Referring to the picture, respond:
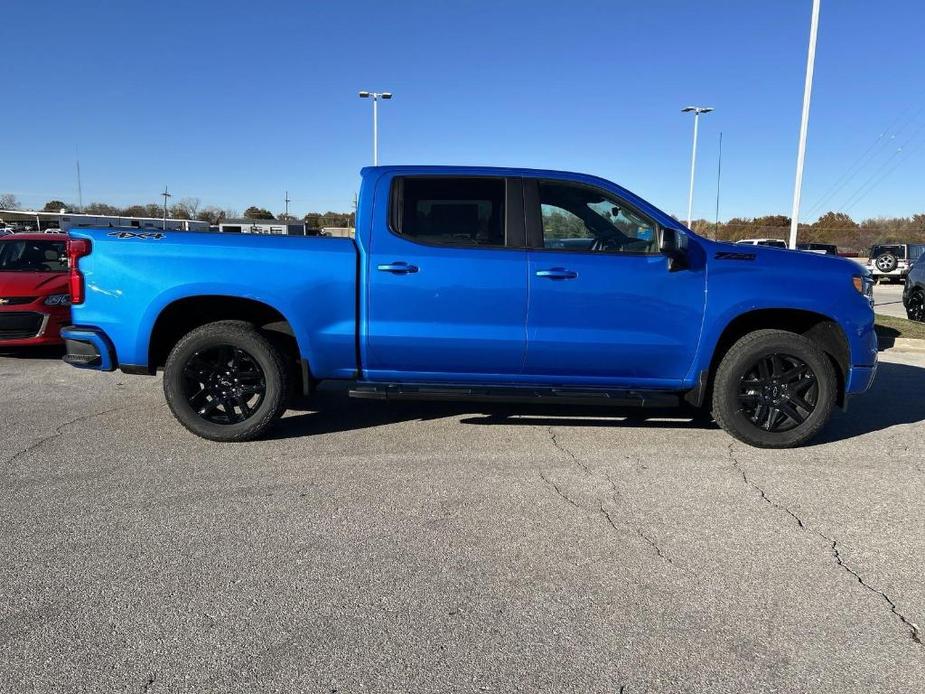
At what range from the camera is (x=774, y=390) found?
470 centimetres

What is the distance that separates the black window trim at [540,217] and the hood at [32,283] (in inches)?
245

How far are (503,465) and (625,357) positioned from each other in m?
1.20

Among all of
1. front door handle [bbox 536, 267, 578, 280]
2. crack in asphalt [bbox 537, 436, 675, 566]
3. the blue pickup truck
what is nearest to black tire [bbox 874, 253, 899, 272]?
the blue pickup truck

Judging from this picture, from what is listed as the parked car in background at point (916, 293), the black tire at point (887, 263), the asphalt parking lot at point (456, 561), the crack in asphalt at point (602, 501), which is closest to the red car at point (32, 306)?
the asphalt parking lot at point (456, 561)

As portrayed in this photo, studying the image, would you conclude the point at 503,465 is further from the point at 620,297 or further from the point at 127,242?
the point at 127,242

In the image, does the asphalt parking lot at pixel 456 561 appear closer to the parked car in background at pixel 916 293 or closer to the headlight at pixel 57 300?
the headlight at pixel 57 300

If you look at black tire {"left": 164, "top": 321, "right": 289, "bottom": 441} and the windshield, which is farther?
the windshield

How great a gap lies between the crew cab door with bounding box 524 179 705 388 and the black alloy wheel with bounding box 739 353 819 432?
0.54 meters

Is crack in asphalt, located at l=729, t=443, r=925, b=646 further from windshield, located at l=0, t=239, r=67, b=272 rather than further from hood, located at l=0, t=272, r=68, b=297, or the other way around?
windshield, located at l=0, t=239, r=67, b=272

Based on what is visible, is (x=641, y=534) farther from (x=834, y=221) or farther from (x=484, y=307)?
(x=834, y=221)

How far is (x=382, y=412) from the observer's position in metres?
5.61

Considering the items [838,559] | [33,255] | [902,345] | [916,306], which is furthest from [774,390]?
[916,306]

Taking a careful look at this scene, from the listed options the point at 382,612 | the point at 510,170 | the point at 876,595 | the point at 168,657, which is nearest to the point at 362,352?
the point at 510,170

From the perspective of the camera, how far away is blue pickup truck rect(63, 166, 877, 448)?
14.8 ft
